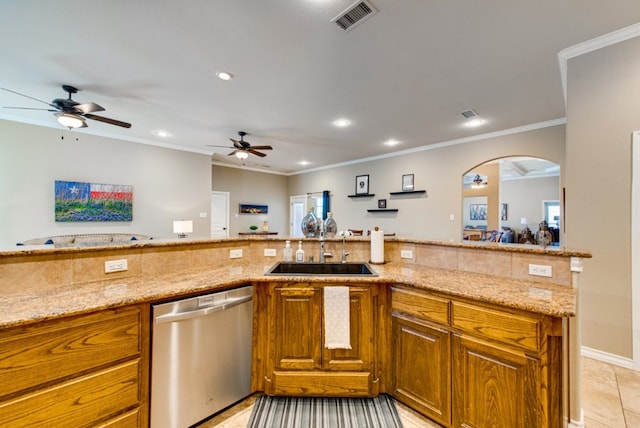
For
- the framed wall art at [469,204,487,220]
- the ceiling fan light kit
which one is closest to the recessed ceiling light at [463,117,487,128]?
the ceiling fan light kit

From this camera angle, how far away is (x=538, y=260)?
176cm

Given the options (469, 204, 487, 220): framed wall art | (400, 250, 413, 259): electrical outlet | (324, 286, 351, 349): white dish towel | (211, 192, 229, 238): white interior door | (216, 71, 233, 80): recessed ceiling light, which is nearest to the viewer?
(324, 286, 351, 349): white dish towel

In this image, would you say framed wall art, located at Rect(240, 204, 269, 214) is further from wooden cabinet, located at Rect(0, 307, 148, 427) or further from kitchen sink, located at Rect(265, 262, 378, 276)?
wooden cabinet, located at Rect(0, 307, 148, 427)

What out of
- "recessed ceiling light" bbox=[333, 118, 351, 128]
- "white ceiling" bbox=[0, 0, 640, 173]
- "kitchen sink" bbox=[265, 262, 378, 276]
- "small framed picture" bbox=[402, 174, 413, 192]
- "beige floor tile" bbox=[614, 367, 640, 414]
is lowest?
"beige floor tile" bbox=[614, 367, 640, 414]

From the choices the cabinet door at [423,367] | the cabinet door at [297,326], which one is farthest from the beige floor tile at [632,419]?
the cabinet door at [297,326]

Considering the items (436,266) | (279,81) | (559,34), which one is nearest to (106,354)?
(436,266)

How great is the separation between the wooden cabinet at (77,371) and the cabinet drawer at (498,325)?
1.80m

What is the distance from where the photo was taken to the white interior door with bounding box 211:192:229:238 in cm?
763

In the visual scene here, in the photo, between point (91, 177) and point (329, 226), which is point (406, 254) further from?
point (91, 177)

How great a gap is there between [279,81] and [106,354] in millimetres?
2866

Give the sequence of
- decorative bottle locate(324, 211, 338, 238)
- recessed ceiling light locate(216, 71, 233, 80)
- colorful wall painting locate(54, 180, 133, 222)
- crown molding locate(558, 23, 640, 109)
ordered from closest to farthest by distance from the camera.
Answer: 1. crown molding locate(558, 23, 640, 109)
2. decorative bottle locate(324, 211, 338, 238)
3. recessed ceiling light locate(216, 71, 233, 80)
4. colorful wall painting locate(54, 180, 133, 222)

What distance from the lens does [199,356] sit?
5.53 feet

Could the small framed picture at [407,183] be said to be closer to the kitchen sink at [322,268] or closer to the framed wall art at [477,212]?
the kitchen sink at [322,268]

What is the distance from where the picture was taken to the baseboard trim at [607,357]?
2.31 meters
